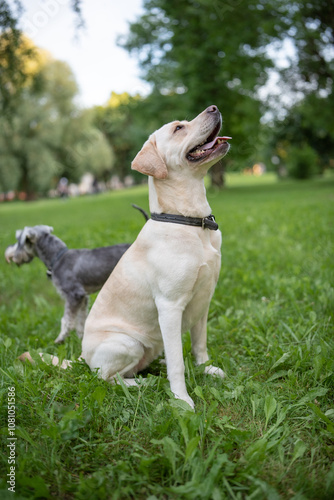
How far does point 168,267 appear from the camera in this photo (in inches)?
99.5

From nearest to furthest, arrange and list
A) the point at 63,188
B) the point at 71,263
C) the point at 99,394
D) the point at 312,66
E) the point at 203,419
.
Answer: the point at 203,419 → the point at 99,394 → the point at 71,263 → the point at 312,66 → the point at 63,188

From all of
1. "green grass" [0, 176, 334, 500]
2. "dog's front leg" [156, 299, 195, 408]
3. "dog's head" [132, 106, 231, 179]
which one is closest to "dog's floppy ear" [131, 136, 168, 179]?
"dog's head" [132, 106, 231, 179]

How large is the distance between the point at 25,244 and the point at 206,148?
8.74 ft

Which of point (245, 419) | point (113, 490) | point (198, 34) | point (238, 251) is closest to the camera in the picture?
point (113, 490)

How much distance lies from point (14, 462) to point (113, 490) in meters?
0.56

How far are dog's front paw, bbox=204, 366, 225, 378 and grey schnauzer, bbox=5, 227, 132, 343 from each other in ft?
5.33

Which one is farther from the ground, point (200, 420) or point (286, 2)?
point (286, 2)

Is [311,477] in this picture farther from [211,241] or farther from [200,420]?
[211,241]

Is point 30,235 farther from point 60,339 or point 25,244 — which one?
point 60,339

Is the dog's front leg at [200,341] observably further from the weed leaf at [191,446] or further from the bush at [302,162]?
the bush at [302,162]

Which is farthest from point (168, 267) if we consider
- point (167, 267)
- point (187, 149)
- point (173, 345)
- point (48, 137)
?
point (48, 137)

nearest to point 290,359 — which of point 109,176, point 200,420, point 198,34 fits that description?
point 200,420

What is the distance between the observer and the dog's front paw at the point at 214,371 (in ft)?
9.45

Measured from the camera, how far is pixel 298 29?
54.8ft
